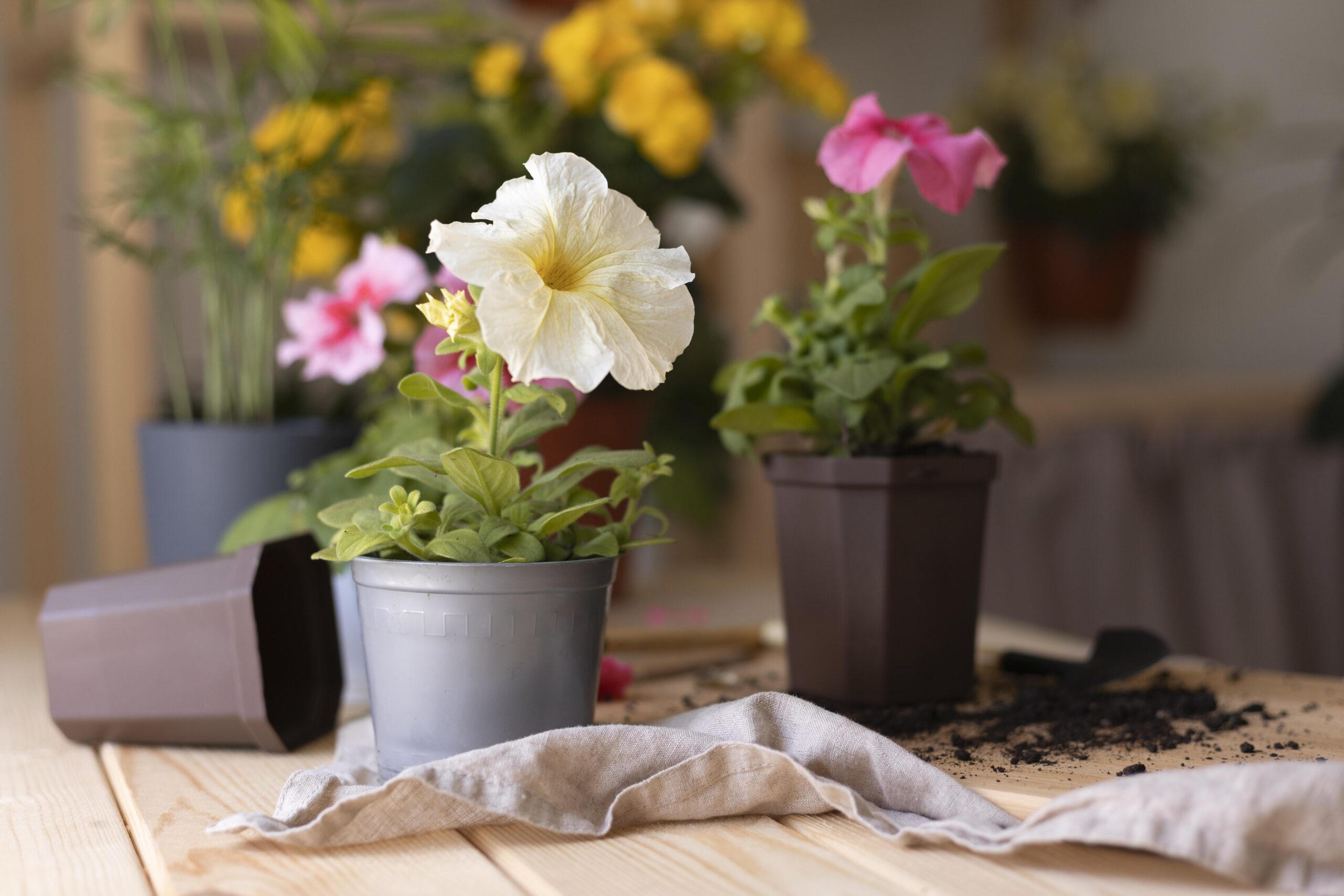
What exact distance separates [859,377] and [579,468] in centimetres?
19

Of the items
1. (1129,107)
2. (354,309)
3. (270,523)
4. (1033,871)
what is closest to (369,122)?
(354,309)

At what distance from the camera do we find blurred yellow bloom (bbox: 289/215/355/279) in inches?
47.0

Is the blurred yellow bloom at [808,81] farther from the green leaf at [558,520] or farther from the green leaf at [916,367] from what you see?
the green leaf at [558,520]

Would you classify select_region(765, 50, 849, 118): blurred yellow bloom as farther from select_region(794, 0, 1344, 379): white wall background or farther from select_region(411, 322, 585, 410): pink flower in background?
select_region(794, 0, 1344, 379): white wall background

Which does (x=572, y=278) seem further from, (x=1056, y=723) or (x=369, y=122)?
(x=369, y=122)

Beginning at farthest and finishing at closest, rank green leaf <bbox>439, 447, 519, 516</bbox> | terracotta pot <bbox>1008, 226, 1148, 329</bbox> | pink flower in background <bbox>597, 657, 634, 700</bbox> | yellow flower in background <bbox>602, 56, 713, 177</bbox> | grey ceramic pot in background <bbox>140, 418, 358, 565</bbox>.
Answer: terracotta pot <bbox>1008, 226, 1148, 329</bbox>, yellow flower in background <bbox>602, 56, 713, 177</bbox>, grey ceramic pot in background <bbox>140, 418, 358, 565</bbox>, pink flower in background <bbox>597, 657, 634, 700</bbox>, green leaf <bbox>439, 447, 519, 516</bbox>

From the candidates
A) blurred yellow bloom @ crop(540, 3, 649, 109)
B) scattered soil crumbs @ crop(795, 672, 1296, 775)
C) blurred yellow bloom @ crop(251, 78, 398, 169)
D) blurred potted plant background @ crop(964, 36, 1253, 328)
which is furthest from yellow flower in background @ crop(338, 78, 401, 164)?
blurred potted plant background @ crop(964, 36, 1253, 328)

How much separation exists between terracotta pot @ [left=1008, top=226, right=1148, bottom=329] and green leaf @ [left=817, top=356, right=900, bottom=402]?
2071 millimetres

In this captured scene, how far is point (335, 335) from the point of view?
2.90 ft

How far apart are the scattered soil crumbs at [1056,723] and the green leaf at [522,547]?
0.77ft

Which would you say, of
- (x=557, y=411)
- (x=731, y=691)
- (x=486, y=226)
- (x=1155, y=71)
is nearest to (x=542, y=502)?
(x=557, y=411)

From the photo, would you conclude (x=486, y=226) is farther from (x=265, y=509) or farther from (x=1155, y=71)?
(x=1155, y=71)

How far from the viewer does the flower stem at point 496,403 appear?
1.87 ft

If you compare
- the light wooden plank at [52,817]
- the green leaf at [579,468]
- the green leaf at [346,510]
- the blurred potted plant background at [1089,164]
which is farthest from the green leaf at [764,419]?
the blurred potted plant background at [1089,164]
